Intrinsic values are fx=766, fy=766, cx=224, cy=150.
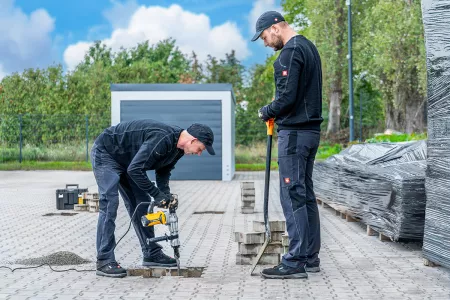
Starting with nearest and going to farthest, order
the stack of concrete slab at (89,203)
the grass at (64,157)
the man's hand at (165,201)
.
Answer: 1. the man's hand at (165,201)
2. the stack of concrete slab at (89,203)
3. the grass at (64,157)

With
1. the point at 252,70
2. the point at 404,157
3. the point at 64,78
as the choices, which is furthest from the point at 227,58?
the point at 404,157

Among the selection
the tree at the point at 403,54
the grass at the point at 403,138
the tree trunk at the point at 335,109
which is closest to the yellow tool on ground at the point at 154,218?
the grass at the point at 403,138

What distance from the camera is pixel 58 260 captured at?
8000 millimetres

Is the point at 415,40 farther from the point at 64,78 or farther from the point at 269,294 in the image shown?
the point at 269,294

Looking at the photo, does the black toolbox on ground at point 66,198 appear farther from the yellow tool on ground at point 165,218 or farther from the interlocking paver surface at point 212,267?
the yellow tool on ground at point 165,218

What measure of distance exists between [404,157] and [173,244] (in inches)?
210

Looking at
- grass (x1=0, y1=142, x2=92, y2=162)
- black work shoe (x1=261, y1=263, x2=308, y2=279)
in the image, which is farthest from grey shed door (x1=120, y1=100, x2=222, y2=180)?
black work shoe (x1=261, y1=263, x2=308, y2=279)

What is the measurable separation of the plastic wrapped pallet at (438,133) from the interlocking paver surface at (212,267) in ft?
1.10

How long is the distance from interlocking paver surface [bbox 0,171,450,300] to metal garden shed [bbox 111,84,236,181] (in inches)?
485

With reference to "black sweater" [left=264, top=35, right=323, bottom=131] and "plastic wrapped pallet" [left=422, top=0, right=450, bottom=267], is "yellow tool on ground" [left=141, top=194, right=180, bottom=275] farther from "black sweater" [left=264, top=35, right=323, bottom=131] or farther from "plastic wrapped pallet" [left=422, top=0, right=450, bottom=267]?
"plastic wrapped pallet" [left=422, top=0, right=450, bottom=267]

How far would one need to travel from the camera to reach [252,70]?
5316 centimetres

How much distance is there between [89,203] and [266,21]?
7882mm

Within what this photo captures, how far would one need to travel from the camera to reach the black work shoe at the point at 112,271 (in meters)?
7.03

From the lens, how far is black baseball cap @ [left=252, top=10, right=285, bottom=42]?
692 centimetres
